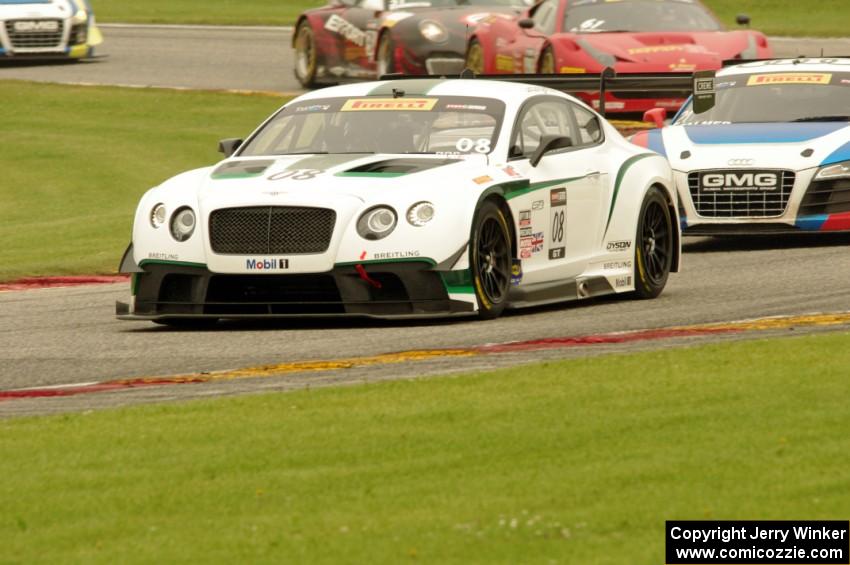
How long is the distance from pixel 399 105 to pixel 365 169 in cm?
107

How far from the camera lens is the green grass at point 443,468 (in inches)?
227

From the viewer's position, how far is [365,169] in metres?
11.0

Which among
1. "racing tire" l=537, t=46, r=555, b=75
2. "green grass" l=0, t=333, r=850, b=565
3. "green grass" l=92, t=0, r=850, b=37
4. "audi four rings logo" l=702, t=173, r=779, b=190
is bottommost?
"green grass" l=92, t=0, r=850, b=37

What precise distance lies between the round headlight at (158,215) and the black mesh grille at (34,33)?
21.1 m

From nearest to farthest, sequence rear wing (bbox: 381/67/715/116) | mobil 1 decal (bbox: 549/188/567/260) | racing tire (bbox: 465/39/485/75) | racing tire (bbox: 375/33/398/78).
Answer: mobil 1 decal (bbox: 549/188/567/260), rear wing (bbox: 381/67/715/116), racing tire (bbox: 465/39/485/75), racing tire (bbox: 375/33/398/78)

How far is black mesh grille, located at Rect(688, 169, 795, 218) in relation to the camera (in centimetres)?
1516

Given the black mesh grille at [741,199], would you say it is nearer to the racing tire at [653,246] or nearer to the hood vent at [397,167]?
the racing tire at [653,246]

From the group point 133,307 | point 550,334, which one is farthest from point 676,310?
point 133,307

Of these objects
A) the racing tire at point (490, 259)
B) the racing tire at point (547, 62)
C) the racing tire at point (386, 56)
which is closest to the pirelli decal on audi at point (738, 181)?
the racing tire at point (490, 259)

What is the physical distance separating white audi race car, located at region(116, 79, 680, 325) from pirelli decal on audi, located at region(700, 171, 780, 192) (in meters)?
2.89

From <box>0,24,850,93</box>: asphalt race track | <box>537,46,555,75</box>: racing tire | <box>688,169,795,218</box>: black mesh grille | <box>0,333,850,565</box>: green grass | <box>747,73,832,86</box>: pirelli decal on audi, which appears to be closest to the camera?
<box>0,333,850,565</box>: green grass

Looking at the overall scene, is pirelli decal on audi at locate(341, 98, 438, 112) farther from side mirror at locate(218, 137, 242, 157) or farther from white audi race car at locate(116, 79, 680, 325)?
side mirror at locate(218, 137, 242, 157)

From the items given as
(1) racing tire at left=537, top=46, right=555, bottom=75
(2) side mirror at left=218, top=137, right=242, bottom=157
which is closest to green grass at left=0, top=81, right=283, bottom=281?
(2) side mirror at left=218, top=137, right=242, bottom=157

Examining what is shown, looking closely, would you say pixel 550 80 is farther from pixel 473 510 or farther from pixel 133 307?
pixel 473 510
